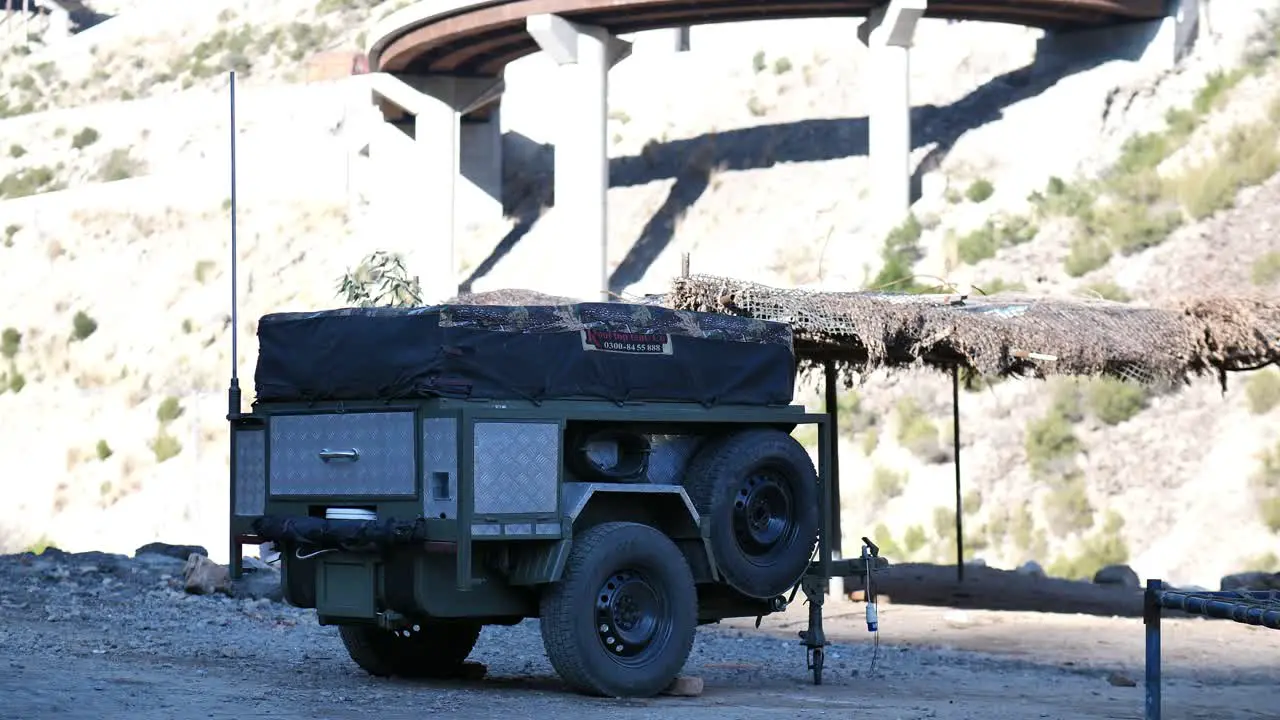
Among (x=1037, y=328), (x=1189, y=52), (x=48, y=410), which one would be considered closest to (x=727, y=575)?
(x=1037, y=328)

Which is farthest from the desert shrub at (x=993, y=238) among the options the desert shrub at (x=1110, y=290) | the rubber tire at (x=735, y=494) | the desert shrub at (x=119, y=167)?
the desert shrub at (x=119, y=167)

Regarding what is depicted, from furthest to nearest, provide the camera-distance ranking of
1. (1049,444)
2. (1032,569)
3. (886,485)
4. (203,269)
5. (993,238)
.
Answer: (203,269) → (993,238) → (886,485) → (1049,444) → (1032,569)

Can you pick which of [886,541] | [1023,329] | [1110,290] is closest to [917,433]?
[886,541]

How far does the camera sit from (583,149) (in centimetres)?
3791

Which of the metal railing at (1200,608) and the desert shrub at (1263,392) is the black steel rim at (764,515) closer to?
the metal railing at (1200,608)

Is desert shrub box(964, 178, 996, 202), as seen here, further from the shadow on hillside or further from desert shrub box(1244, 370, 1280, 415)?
desert shrub box(1244, 370, 1280, 415)

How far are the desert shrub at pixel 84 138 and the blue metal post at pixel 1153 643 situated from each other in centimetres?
5550

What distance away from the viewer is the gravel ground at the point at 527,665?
10797 mm

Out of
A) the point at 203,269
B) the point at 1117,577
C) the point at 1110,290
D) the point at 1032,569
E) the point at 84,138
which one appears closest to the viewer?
the point at 1117,577

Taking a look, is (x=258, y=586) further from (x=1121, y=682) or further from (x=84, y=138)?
(x=84, y=138)

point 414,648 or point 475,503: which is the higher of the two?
point 475,503

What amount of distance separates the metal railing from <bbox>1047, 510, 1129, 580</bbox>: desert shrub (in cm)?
1790

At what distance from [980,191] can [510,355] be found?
27431 mm

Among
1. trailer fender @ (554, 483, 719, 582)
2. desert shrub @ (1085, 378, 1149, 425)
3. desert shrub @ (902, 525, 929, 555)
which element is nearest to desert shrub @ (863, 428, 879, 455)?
desert shrub @ (902, 525, 929, 555)
